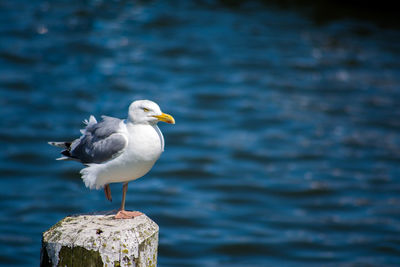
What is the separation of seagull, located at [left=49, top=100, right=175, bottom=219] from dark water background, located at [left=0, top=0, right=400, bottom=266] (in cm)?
525

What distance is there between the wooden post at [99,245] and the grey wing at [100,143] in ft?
1.75

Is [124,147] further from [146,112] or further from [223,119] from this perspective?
[223,119]

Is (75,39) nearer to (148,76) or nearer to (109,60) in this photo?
(109,60)

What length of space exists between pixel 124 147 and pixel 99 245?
0.76m

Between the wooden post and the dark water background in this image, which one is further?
the dark water background

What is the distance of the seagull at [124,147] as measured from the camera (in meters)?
3.73

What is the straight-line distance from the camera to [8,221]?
31.8 feet

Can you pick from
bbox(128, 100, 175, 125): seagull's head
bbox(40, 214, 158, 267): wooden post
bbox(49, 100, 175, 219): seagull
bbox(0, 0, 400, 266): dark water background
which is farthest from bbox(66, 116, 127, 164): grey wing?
bbox(0, 0, 400, 266): dark water background

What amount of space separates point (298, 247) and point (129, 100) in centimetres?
574

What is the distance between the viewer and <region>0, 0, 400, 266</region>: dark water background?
9719 millimetres

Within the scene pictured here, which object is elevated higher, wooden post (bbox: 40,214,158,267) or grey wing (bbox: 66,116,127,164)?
grey wing (bbox: 66,116,127,164)

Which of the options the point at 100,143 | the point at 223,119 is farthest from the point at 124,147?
the point at 223,119

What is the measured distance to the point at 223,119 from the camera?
13250 mm

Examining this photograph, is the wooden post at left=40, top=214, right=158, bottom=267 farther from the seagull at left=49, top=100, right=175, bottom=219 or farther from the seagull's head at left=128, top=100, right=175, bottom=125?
the seagull's head at left=128, top=100, right=175, bottom=125
